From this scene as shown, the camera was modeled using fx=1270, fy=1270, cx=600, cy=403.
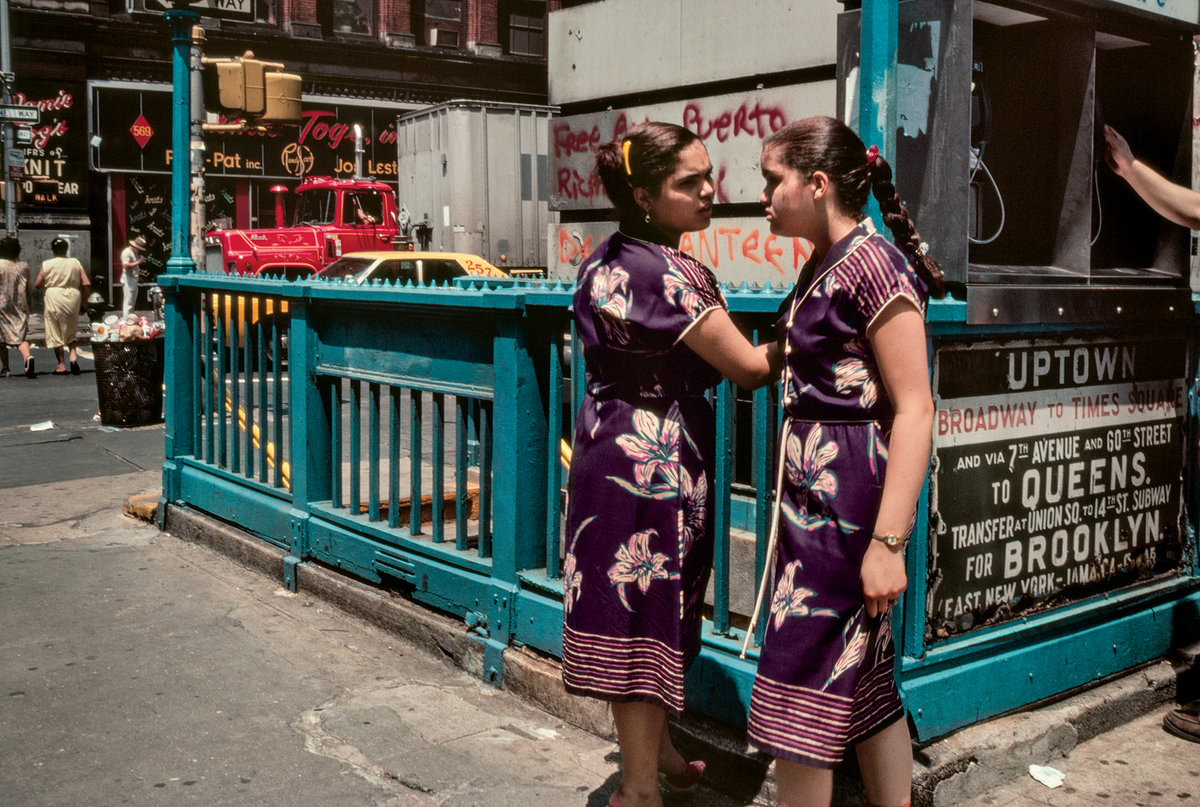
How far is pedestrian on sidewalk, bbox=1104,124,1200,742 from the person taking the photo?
3803mm

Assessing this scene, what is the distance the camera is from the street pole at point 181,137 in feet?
23.7

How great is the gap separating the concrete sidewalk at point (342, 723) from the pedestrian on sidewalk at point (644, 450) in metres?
0.54

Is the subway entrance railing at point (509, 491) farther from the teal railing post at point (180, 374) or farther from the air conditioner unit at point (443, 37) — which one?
the air conditioner unit at point (443, 37)

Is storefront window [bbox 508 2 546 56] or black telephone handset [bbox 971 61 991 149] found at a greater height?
storefront window [bbox 508 2 546 56]

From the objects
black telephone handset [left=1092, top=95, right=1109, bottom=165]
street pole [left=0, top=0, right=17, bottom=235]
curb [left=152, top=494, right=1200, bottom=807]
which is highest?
street pole [left=0, top=0, right=17, bottom=235]

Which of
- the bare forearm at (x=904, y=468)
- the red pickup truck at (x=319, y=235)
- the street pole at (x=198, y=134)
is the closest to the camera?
the bare forearm at (x=904, y=468)

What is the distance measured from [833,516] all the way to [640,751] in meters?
0.96

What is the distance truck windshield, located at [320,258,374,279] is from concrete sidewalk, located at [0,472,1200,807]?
1064cm

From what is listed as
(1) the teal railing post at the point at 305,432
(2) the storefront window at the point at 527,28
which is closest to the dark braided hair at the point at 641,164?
(1) the teal railing post at the point at 305,432

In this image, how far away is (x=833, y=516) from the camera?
2766 mm

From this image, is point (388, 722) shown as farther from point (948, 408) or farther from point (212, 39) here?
point (212, 39)

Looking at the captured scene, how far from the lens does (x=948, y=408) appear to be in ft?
12.1

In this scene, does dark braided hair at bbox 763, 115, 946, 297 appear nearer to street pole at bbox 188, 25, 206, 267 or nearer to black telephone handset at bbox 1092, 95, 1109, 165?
black telephone handset at bbox 1092, 95, 1109, 165

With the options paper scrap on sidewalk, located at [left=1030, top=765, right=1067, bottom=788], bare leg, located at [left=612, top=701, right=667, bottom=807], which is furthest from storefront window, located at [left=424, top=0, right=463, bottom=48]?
bare leg, located at [left=612, top=701, right=667, bottom=807]
